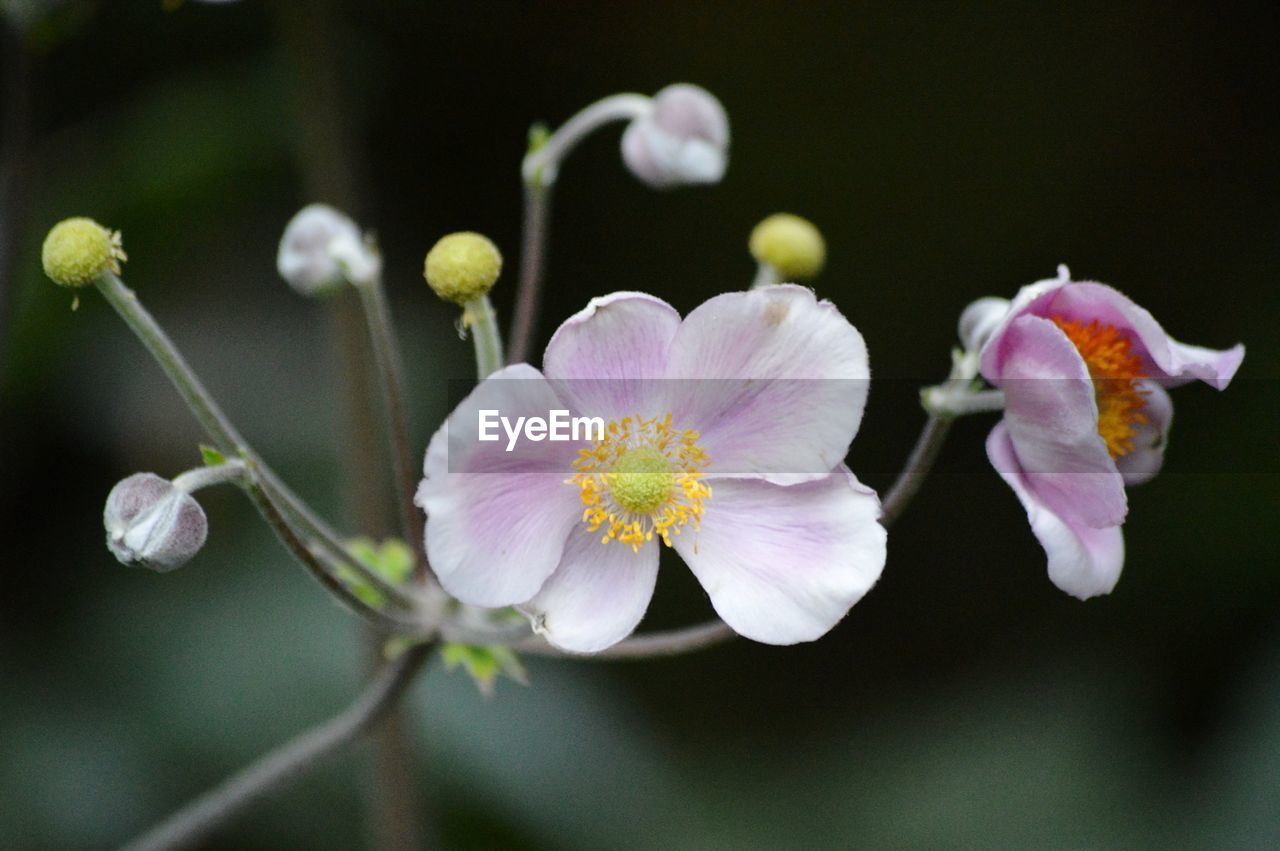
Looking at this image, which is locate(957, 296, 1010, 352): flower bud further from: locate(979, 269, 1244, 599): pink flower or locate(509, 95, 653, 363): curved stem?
locate(509, 95, 653, 363): curved stem

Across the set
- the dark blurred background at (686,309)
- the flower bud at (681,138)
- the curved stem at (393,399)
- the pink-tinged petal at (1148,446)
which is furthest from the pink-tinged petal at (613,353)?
the dark blurred background at (686,309)

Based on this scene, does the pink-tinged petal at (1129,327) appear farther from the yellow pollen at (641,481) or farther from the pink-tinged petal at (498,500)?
the pink-tinged petal at (498,500)

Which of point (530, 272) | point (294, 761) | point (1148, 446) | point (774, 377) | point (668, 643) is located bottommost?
point (294, 761)

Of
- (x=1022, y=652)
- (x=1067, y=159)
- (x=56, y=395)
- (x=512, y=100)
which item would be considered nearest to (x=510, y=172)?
(x=512, y=100)

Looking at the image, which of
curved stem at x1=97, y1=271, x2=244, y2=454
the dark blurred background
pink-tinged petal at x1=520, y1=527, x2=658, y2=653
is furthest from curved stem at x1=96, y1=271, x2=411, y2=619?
the dark blurred background

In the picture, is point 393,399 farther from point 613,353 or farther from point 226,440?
point 613,353

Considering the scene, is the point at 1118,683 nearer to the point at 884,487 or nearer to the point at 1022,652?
the point at 1022,652

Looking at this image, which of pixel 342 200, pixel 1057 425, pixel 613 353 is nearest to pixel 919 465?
pixel 1057 425
